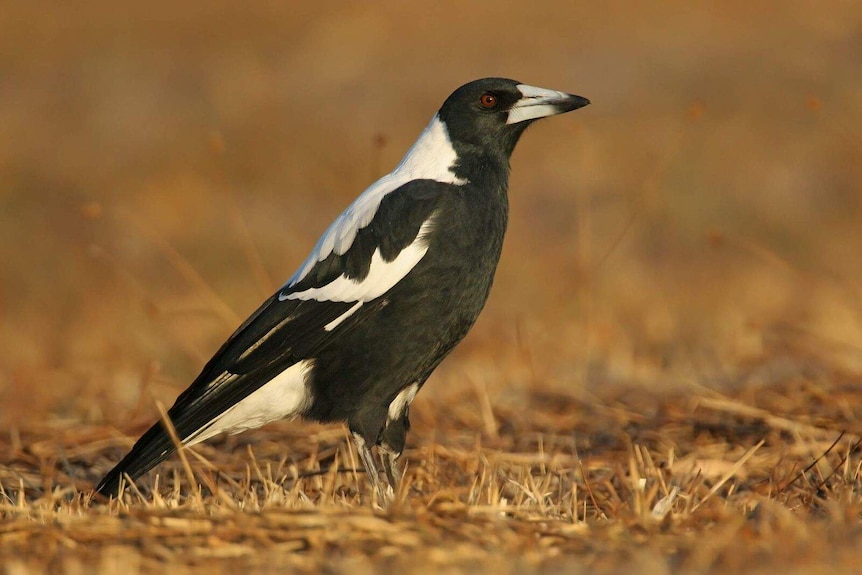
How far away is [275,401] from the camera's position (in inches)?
178

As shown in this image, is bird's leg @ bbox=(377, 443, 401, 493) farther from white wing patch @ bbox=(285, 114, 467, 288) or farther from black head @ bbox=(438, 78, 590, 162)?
black head @ bbox=(438, 78, 590, 162)

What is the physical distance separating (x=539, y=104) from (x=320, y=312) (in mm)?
1106

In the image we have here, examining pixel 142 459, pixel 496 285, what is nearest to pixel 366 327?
pixel 142 459

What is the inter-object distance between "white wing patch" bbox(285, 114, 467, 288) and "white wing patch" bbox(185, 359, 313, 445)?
0.32m

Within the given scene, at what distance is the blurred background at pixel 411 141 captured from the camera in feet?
22.0

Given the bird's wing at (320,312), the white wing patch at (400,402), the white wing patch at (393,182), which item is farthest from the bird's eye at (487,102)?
the white wing patch at (400,402)

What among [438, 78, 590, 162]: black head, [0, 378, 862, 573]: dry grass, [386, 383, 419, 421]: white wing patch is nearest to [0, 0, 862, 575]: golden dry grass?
[0, 378, 862, 573]: dry grass

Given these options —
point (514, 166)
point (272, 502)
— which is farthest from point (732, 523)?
point (514, 166)

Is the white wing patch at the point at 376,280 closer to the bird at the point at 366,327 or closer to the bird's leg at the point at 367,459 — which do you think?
the bird at the point at 366,327

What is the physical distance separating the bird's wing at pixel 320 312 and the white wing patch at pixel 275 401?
0.12ft

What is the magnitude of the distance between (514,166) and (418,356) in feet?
29.5

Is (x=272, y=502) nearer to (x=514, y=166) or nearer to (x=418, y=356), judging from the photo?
(x=418, y=356)

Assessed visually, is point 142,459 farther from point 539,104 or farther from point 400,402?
point 539,104

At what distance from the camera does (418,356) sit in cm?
439
